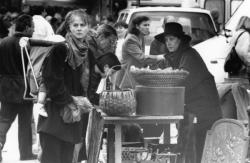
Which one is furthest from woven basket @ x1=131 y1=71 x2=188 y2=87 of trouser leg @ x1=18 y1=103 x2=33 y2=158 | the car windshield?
the car windshield

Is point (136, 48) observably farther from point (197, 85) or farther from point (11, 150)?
point (197, 85)

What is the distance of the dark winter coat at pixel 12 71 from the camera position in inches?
357

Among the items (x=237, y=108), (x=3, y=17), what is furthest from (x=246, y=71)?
(x=3, y=17)

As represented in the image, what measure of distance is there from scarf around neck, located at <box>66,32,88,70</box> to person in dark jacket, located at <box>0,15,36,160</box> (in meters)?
2.52

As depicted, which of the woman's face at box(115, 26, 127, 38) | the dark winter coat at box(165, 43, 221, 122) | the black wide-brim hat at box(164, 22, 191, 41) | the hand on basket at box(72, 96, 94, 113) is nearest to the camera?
the hand on basket at box(72, 96, 94, 113)

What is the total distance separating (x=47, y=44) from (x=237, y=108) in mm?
2222

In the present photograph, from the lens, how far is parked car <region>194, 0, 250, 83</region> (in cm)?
1108

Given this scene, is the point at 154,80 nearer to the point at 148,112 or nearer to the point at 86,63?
the point at 148,112

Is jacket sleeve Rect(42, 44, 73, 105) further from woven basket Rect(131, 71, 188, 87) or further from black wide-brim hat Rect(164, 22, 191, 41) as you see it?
black wide-brim hat Rect(164, 22, 191, 41)

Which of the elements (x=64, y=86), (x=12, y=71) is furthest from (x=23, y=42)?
(x=64, y=86)

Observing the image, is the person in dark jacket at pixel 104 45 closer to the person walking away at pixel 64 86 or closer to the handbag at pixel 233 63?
the handbag at pixel 233 63

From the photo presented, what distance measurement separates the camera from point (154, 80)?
6.34 meters

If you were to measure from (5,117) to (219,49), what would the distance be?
→ 382 cm

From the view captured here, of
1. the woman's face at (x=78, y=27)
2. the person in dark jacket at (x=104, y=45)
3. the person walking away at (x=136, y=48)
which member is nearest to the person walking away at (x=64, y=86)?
the woman's face at (x=78, y=27)
